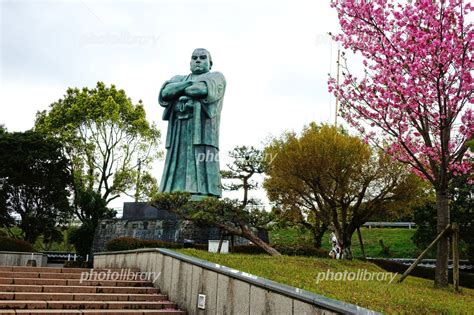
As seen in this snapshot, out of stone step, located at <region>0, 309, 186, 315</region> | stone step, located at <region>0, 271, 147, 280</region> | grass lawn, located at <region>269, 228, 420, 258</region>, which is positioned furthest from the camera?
grass lawn, located at <region>269, 228, 420, 258</region>

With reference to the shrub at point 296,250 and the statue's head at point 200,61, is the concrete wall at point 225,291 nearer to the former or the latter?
the shrub at point 296,250

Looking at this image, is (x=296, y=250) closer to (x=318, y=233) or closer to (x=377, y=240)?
(x=318, y=233)

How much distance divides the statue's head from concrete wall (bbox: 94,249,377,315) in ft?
37.1

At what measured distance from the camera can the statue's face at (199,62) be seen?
2036cm

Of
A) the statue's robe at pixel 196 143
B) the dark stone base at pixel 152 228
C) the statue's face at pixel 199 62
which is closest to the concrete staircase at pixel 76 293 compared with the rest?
the dark stone base at pixel 152 228

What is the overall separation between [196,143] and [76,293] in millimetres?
12218

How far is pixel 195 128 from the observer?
65.8 ft

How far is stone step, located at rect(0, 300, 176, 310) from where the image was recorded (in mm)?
7191

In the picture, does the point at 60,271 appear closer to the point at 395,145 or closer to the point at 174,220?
the point at 395,145

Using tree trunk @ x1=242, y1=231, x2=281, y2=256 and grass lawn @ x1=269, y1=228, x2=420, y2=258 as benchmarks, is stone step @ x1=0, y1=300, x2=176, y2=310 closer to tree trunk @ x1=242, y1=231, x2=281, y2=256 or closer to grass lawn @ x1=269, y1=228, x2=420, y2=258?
tree trunk @ x1=242, y1=231, x2=281, y2=256

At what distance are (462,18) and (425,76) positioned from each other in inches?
50.2

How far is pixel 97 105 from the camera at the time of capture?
2933cm

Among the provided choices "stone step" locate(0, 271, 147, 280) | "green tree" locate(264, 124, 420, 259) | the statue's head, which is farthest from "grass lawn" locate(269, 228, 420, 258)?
"stone step" locate(0, 271, 147, 280)

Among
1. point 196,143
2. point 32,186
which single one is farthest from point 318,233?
point 32,186
